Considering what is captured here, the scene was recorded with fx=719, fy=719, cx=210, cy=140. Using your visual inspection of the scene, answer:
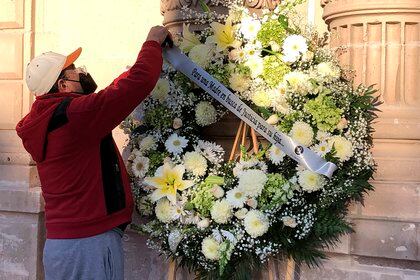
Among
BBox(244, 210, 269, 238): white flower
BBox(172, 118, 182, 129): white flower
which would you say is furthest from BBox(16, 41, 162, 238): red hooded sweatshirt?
BBox(244, 210, 269, 238): white flower

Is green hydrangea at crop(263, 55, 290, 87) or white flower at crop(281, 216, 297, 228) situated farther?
green hydrangea at crop(263, 55, 290, 87)

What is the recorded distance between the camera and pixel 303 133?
3.72 m

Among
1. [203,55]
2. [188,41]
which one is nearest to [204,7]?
[188,41]

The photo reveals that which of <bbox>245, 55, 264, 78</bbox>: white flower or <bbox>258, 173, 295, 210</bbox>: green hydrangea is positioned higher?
<bbox>245, 55, 264, 78</bbox>: white flower

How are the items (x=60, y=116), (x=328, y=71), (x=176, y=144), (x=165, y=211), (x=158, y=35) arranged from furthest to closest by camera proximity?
(x=176, y=144) → (x=165, y=211) → (x=328, y=71) → (x=158, y=35) → (x=60, y=116)

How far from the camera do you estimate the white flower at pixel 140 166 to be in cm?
405

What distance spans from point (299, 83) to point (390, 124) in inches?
23.1

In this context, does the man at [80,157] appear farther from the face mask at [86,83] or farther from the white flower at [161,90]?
the white flower at [161,90]

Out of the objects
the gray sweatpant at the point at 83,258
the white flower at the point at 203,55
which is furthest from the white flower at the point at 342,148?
the gray sweatpant at the point at 83,258

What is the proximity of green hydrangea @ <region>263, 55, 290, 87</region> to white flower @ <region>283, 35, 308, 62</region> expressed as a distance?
2.6 inches

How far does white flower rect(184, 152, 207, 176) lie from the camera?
3891 millimetres

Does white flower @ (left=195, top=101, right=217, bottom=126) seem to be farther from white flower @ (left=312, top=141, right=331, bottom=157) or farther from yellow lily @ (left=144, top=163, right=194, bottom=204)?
white flower @ (left=312, top=141, right=331, bottom=157)

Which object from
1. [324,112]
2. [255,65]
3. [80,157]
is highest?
[255,65]

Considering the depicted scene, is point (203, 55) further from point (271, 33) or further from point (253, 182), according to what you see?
point (253, 182)
